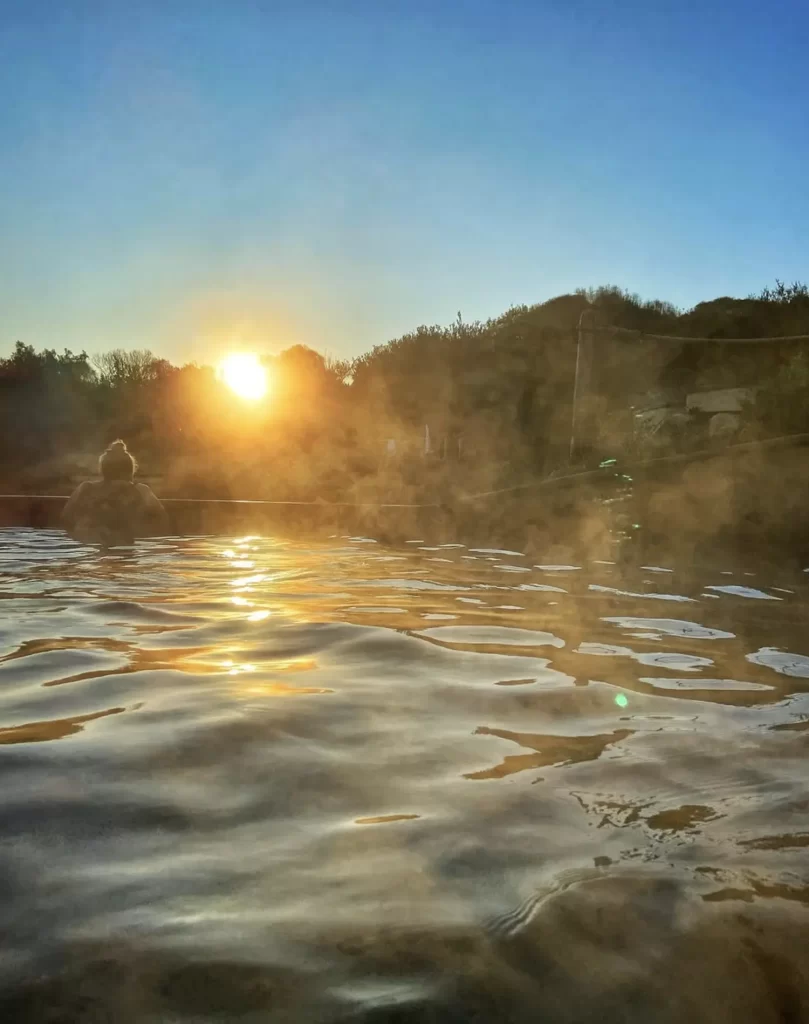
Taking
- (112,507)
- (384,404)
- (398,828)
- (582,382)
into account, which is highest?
(384,404)

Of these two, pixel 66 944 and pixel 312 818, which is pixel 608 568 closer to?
pixel 312 818

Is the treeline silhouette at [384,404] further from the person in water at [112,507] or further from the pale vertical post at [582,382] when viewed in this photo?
the person in water at [112,507]

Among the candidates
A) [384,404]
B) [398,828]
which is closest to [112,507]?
[398,828]

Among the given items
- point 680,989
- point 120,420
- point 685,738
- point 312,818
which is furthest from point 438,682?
point 120,420

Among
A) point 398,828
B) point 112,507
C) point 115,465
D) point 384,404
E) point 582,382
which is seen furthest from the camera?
point 384,404

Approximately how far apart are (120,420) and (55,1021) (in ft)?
88.6

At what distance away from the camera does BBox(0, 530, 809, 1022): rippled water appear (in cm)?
96

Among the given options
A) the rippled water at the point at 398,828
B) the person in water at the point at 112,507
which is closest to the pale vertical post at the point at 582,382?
the person in water at the point at 112,507

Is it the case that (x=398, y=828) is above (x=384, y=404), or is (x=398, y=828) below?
below

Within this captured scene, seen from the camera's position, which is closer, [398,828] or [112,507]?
[398,828]

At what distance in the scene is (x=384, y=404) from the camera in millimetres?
25641

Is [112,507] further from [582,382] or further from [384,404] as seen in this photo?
[384,404]

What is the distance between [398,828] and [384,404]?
80.7 feet

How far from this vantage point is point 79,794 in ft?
4.82
